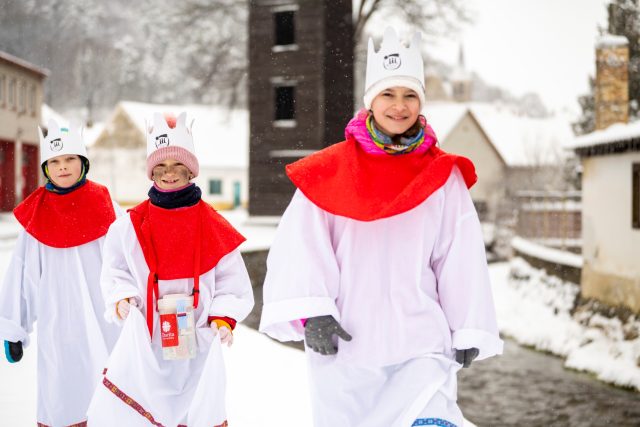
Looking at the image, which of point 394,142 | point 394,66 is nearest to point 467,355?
point 394,142

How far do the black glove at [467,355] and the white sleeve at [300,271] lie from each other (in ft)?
1.33

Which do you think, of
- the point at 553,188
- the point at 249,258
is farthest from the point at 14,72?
the point at 553,188

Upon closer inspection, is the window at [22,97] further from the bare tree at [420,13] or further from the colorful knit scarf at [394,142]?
the colorful knit scarf at [394,142]

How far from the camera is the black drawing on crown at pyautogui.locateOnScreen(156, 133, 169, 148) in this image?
3260mm

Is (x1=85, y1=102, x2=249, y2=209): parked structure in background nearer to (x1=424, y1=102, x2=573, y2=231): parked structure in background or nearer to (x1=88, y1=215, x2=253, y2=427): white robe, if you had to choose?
(x1=424, y1=102, x2=573, y2=231): parked structure in background

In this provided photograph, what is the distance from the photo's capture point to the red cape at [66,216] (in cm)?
392

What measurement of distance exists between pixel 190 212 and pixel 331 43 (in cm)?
2002

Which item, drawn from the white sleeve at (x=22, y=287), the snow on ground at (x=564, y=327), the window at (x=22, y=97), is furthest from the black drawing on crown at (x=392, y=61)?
the window at (x=22, y=97)

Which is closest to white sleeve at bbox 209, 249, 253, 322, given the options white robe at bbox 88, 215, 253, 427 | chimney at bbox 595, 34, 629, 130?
white robe at bbox 88, 215, 253, 427

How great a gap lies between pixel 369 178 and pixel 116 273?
3.76 feet

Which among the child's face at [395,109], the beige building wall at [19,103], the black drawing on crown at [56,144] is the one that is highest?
the beige building wall at [19,103]

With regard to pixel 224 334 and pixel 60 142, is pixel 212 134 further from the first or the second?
pixel 224 334

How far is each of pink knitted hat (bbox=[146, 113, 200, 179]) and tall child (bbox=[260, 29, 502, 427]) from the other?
74 cm

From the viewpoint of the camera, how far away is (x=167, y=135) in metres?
3.27
